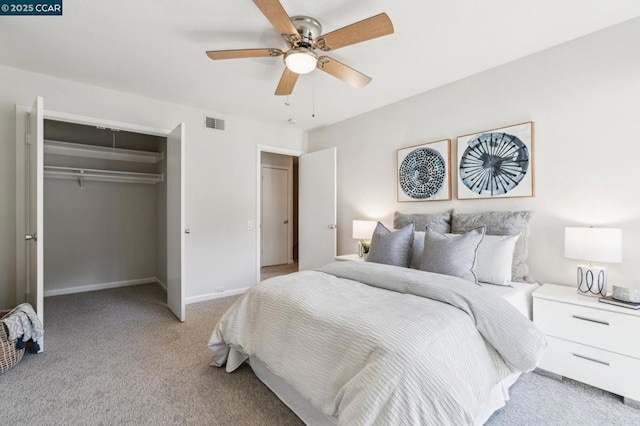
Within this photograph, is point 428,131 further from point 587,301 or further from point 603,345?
point 603,345

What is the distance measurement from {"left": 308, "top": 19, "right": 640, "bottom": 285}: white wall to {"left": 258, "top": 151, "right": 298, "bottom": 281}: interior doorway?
3.54m

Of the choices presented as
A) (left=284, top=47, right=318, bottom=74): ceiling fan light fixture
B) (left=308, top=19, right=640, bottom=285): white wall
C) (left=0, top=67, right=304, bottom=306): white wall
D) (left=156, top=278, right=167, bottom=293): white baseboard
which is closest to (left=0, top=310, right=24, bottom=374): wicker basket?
(left=0, top=67, right=304, bottom=306): white wall

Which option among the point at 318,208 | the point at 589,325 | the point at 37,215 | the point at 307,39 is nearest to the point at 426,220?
the point at 589,325

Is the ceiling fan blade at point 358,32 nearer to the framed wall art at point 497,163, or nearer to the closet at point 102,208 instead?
the framed wall art at point 497,163

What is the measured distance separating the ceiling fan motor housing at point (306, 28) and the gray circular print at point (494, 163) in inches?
73.2

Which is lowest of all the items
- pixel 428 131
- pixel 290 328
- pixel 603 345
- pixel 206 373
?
pixel 206 373

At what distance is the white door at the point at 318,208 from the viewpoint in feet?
14.0

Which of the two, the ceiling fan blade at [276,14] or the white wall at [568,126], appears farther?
the white wall at [568,126]

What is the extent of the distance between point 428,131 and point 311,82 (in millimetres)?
1409

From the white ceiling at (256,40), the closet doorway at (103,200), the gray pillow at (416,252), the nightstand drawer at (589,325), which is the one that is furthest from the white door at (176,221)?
the nightstand drawer at (589,325)

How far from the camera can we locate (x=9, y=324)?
2.22 meters

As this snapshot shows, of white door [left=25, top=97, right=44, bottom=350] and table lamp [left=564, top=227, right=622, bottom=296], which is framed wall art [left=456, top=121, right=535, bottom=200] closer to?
table lamp [left=564, top=227, right=622, bottom=296]

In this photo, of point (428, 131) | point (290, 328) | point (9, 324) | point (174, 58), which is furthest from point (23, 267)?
point (428, 131)

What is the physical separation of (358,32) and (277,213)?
468cm
